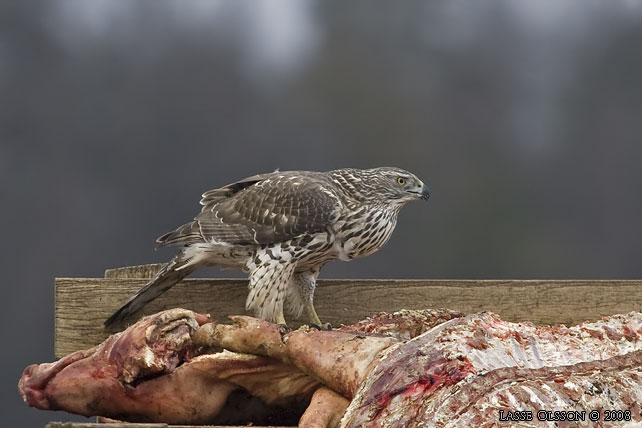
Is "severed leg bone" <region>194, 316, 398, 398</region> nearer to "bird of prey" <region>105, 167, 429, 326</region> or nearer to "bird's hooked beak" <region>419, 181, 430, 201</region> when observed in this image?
"bird of prey" <region>105, 167, 429, 326</region>

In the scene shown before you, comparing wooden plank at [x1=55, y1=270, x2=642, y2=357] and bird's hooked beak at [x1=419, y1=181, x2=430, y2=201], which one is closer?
wooden plank at [x1=55, y1=270, x2=642, y2=357]

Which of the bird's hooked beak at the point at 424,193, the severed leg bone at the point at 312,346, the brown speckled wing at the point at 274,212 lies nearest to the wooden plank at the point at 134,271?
the brown speckled wing at the point at 274,212

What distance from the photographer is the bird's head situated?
11.1 feet

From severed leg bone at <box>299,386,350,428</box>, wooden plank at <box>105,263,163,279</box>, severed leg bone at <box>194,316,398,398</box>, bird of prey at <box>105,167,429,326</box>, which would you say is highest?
bird of prey at <box>105,167,429,326</box>

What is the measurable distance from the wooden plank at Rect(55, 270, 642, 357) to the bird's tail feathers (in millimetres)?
40

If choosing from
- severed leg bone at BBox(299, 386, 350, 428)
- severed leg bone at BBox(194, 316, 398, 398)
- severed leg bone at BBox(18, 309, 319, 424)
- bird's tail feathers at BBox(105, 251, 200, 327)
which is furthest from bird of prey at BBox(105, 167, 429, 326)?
severed leg bone at BBox(299, 386, 350, 428)

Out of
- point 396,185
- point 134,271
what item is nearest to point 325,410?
point 396,185

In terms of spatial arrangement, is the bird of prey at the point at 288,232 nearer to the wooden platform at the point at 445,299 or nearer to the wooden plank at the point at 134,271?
the wooden platform at the point at 445,299

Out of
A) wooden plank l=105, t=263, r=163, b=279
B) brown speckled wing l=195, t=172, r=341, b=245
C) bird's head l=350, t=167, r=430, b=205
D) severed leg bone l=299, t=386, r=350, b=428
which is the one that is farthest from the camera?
wooden plank l=105, t=263, r=163, b=279

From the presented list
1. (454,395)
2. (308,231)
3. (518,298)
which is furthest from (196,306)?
(454,395)

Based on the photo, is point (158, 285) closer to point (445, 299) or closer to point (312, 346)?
point (445, 299)

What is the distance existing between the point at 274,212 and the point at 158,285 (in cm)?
49

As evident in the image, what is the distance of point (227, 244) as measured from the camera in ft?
10.6

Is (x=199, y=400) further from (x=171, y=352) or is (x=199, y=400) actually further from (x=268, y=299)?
(x=268, y=299)
